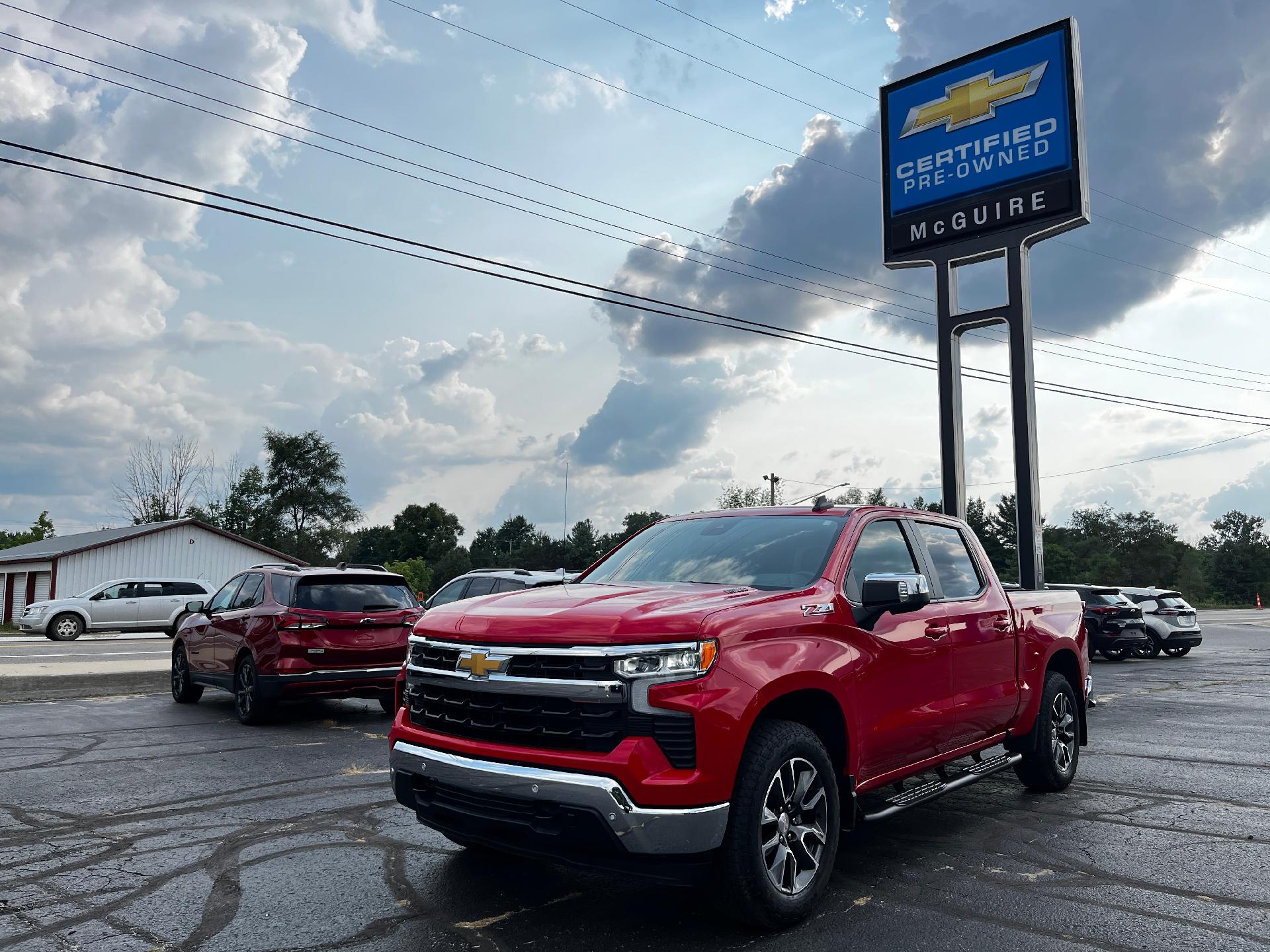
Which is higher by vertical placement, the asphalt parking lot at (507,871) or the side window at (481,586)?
the side window at (481,586)

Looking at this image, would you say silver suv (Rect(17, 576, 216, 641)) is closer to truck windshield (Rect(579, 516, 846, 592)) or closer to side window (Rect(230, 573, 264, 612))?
side window (Rect(230, 573, 264, 612))

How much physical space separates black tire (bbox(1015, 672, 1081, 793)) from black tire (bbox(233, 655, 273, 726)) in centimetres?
735

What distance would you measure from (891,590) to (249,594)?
855cm

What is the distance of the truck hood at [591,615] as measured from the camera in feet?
13.1

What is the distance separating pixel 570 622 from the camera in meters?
4.09

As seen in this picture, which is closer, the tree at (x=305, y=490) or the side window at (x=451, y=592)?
the side window at (x=451, y=592)

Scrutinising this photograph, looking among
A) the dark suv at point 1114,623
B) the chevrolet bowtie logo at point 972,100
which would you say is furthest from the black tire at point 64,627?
the dark suv at point 1114,623

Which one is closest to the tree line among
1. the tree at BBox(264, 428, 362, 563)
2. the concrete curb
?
the tree at BBox(264, 428, 362, 563)

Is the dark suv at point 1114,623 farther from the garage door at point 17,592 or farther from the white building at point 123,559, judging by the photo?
the garage door at point 17,592

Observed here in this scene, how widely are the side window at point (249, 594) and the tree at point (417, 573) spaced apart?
95.2 metres

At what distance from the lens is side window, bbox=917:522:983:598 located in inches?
237

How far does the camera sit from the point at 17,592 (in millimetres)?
48625

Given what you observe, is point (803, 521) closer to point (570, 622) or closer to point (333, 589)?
point (570, 622)

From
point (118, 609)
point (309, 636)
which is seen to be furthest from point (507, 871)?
point (118, 609)
